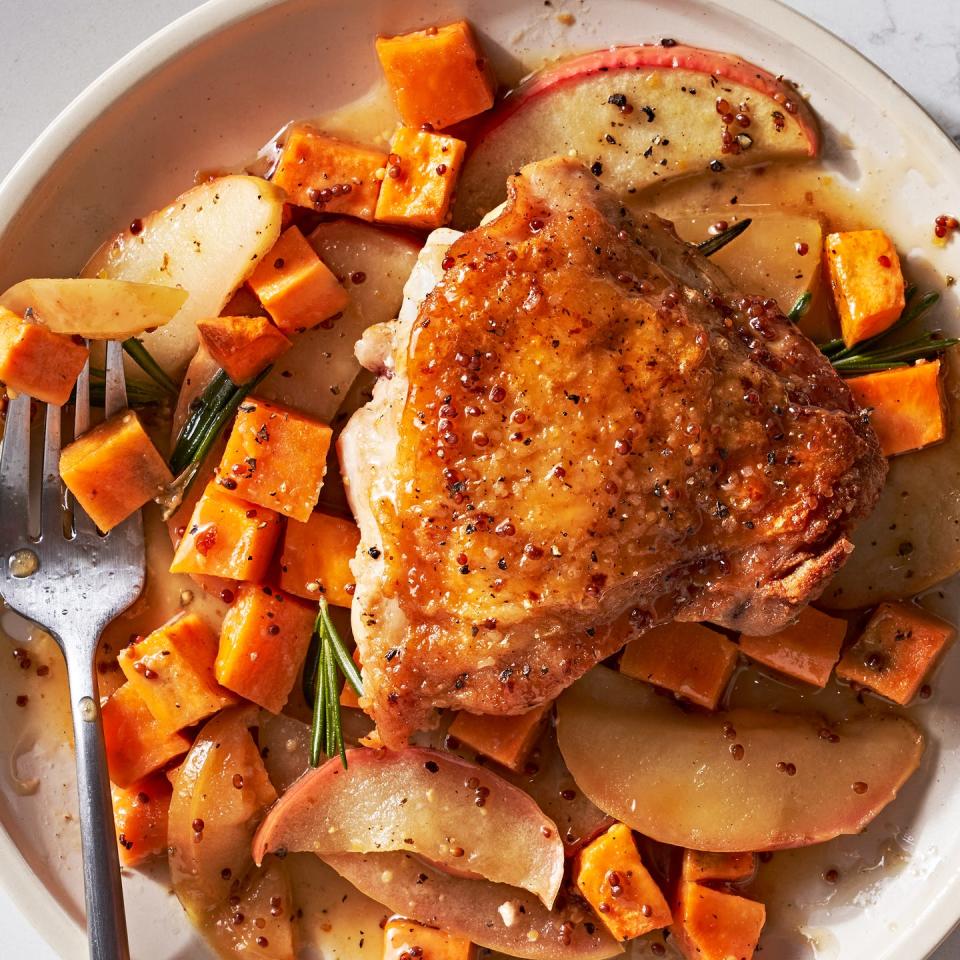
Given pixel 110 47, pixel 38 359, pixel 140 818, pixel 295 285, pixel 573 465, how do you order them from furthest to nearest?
pixel 110 47 → pixel 140 818 → pixel 295 285 → pixel 38 359 → pixel 573 465

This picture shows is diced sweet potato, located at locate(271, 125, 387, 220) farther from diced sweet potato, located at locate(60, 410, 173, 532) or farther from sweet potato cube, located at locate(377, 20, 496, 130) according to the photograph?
diced sweet potato, located at locate(60, 410, 173, 532)

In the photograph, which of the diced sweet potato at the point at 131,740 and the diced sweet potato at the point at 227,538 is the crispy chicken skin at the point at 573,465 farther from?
the diced sweet potato at the point at 131,740

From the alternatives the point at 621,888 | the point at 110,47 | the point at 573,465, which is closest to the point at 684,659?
the point at 621,888

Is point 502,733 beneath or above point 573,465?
beneath

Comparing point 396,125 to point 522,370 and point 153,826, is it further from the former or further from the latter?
point 153,826

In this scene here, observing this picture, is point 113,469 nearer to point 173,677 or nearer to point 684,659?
point 173,677

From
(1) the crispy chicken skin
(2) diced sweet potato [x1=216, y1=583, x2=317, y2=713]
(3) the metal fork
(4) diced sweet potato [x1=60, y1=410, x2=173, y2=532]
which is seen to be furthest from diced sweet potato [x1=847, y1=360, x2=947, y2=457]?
(3) the metal fork

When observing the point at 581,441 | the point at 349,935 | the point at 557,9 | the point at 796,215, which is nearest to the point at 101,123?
the point at 557,9
